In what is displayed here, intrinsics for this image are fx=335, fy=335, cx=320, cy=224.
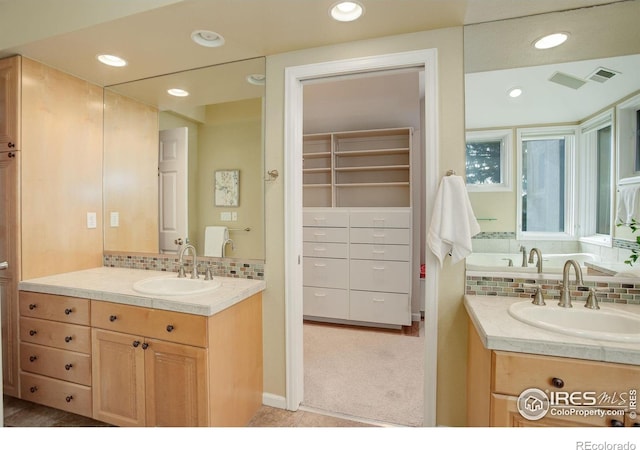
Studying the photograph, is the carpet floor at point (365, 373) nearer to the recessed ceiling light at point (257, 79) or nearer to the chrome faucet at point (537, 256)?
the chrome faucet at point (537, 256)

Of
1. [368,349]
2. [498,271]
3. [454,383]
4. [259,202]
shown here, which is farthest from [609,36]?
[368,349]

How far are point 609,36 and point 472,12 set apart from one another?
2.18ft

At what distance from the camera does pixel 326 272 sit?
3693 mm

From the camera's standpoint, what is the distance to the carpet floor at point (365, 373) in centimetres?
213

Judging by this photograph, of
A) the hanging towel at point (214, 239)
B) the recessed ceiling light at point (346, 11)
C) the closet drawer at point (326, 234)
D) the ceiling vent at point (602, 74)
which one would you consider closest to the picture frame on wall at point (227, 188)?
the hanging towel at point (214, 239)

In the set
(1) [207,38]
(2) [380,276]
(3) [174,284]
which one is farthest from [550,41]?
(3) [174,284]

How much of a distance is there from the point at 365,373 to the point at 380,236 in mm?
1397

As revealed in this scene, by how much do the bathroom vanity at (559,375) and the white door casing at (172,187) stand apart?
2.06 metres

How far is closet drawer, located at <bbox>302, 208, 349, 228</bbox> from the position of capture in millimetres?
3607

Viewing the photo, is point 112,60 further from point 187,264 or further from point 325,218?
point 325,218

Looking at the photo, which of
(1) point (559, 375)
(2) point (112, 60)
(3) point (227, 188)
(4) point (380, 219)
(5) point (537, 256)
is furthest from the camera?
(4) point (380, 219)

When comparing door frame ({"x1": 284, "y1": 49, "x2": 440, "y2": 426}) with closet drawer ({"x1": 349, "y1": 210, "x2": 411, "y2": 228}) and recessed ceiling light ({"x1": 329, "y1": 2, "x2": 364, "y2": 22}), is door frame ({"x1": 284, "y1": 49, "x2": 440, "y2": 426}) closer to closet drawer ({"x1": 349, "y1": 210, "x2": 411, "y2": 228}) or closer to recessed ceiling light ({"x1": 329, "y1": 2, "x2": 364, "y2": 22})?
recessed ceiling light ({"x1": 329, "y1": 2, "x2": 364, "y2": 22})

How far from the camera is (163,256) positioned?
2.42 m

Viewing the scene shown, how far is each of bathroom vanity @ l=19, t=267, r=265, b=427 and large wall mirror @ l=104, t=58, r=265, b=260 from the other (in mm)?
442
